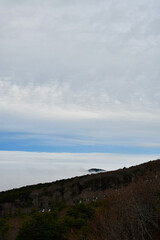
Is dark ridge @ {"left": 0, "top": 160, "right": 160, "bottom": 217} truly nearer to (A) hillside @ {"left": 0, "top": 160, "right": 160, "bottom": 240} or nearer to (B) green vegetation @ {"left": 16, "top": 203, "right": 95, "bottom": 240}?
(A) hillside @ {"left": 0, "top": 160, "right": 160, "bottom": 240}

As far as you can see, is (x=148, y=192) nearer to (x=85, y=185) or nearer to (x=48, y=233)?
(x=48, y=233)

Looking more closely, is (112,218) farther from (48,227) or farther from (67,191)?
(67,191)

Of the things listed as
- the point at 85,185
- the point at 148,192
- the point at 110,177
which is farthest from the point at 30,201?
the point at 148,192

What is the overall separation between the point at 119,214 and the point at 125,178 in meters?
26.3

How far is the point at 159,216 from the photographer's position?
46.4ft

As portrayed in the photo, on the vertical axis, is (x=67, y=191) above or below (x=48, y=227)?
above

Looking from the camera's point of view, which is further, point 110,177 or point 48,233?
point 110,177

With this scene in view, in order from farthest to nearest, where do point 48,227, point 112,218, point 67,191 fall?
1. point 67,191
2. point 48,227
3. point 112,218

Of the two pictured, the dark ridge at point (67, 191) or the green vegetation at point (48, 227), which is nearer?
the green vegetation at point (48, 227)

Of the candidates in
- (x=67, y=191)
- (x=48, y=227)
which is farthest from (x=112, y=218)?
(x=67, y=191)

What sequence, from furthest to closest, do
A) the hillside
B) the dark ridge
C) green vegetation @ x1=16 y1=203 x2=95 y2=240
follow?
the dark ridge < green vegetation @ x1=16 y1=203 x2=95 y2=240 < the hillside

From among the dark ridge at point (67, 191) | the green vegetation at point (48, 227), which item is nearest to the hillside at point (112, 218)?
the green vegetation at point (48, 227)

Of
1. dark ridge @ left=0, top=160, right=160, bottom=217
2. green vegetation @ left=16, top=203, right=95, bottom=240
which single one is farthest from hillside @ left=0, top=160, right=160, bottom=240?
dark ridge @ left=0, top=160, right=160, bottom=217

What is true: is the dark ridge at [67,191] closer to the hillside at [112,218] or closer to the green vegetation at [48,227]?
the hillside at [112,218]
